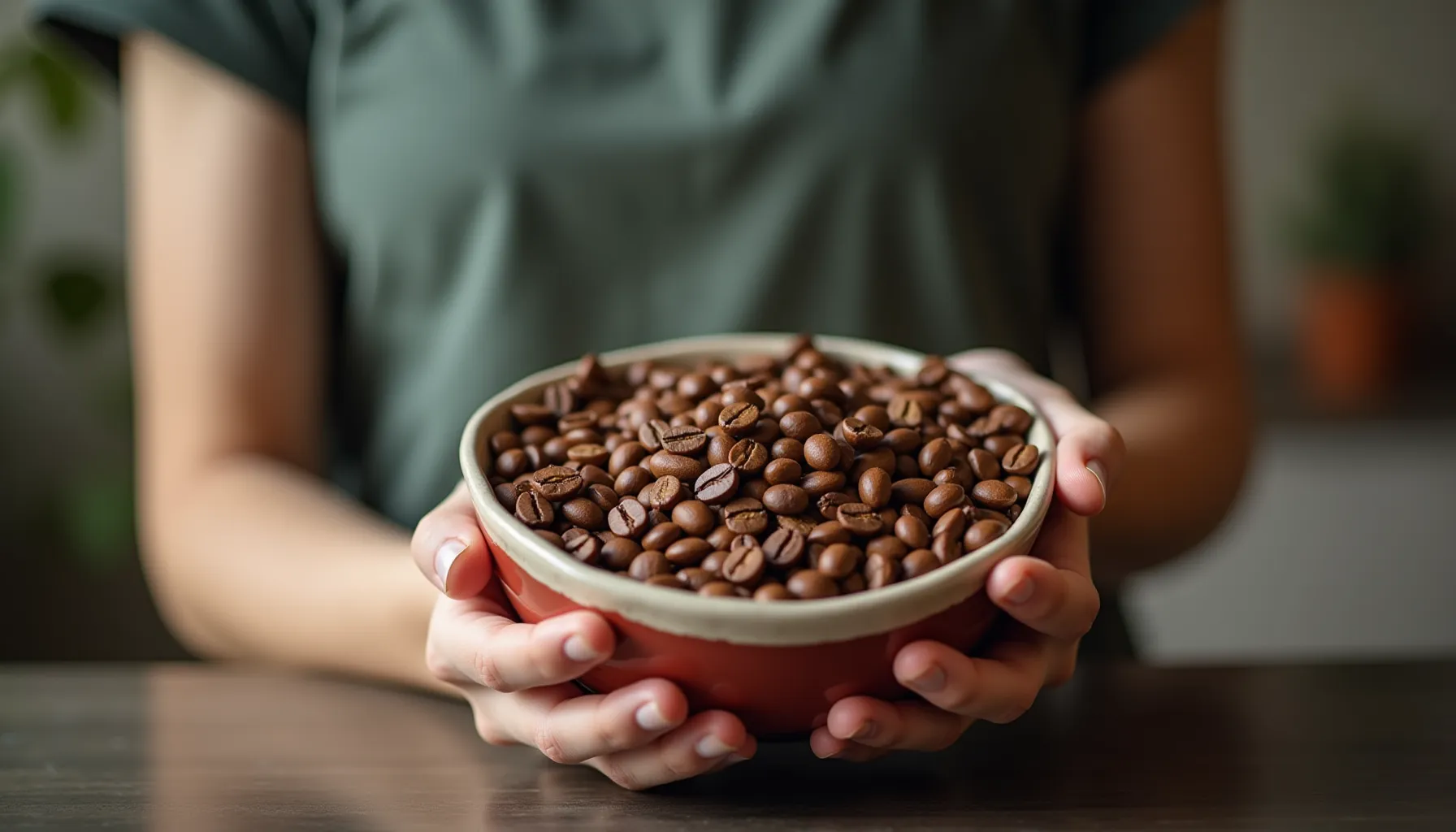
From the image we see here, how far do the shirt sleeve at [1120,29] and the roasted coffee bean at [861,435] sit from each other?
0.71m

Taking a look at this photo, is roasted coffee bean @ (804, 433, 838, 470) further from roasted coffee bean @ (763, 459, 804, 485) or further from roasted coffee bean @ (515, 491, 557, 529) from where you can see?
roasted coffee bean @ (515, 491, 557, 529)

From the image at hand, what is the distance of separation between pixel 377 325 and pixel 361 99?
23cm

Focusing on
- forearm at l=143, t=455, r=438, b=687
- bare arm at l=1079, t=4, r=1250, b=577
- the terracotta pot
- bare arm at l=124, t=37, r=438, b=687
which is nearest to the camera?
forearm at l=143, t=455, r=438, b=687

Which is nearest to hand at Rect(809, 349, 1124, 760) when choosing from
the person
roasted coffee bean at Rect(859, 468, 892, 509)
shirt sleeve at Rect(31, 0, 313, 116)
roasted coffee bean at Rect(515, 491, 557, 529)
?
roasted coffee bean at Rect(859, 468, 892, 509)

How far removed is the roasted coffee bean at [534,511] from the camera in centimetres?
74

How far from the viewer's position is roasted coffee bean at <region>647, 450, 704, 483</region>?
30.9 inches

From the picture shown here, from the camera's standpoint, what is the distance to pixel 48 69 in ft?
7.16

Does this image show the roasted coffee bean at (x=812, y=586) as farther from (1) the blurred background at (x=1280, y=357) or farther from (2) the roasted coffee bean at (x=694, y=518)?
(1) the blurred background at (x=1280, y=357)

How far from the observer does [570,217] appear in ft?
3.93

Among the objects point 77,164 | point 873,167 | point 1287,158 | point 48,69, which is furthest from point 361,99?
point 1287,158

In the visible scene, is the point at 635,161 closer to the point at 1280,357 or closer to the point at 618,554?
the point at 618,554

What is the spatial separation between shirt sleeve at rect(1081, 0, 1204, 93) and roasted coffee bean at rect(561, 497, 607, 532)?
2.85 feet

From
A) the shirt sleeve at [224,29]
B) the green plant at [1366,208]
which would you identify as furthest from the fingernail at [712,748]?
the green plant at [1366,208]

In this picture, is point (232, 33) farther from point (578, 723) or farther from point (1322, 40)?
point (1322, 40)
